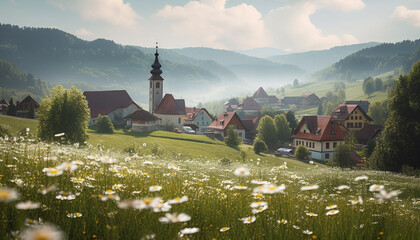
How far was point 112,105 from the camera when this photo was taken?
9056cm

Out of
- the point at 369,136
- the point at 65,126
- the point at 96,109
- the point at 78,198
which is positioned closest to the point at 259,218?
the point at 78,198

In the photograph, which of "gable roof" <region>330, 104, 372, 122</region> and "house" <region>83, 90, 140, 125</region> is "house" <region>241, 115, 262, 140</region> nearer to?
"gable roof" <region>330, 104, 372, 122</region>

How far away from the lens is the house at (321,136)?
2822 inches

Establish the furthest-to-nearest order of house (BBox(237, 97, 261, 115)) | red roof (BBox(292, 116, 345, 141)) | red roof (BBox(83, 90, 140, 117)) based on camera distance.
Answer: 1. house (BBox(237, 97, 261, 115))
2. red roof (BBox(83, 90, 140, 117))
3. red roof (BBox(292, 116, 345, 141))

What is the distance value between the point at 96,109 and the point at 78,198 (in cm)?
8814

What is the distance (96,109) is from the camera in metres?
88.8

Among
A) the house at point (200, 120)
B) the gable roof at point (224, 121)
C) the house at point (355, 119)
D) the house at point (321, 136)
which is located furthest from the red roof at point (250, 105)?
the house at point (321, 136)

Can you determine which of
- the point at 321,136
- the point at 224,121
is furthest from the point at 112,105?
the point at 321,136

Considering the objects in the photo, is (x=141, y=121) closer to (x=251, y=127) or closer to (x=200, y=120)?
(x=200, y=120)

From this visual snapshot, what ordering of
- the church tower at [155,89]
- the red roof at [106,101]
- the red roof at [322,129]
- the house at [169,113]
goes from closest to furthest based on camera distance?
the red roof at [322,129] < the red roof at [106,101] < the house at [169,113] < the church tower at [155,89]

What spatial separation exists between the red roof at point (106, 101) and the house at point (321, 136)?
47.8 meters

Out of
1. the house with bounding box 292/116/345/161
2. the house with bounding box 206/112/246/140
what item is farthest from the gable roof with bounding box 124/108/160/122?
the house with bounding box 292/116/345/161

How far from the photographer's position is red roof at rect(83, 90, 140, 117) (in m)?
89.0

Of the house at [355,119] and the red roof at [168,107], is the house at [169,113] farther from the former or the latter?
the house at [355,119]
